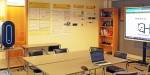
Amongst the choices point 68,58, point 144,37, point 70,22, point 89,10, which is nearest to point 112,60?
point 68,58

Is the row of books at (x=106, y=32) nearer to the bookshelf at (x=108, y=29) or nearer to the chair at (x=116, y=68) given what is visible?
the bookshelf at (x=108, y=29)

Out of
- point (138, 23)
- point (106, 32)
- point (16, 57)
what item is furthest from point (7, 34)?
point (106, 32)

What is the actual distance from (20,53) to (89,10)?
3.33 metres

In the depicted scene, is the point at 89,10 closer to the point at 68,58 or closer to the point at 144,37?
the point at 144,37

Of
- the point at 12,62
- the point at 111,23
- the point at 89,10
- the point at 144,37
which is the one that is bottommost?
the point at 12,62

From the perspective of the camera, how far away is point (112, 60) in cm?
437

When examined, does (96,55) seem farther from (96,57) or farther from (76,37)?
(76,37)

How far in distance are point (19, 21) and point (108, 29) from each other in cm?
341

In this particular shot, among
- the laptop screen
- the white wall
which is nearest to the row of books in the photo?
the white wall

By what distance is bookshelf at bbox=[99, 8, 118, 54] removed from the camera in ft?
25.3

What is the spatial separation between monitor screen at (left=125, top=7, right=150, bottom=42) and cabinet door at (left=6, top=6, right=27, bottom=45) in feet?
10.9

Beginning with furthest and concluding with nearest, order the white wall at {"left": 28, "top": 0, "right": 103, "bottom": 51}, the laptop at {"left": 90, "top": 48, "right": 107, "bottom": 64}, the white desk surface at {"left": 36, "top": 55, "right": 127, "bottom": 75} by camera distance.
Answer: the white wall at {"left": 28, "top": 0, "right": 103, "bottom": 51}
the laptop at {"left": 90, "top": 48, "right": 107, "bottom": 64}
the white desk surface at {"left": 36, "top": 55, "right": 127, "bottom": 75}

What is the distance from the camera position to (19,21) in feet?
21.6

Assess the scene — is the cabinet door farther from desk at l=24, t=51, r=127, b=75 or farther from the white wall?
desk at l=24, t=51, r=127, b=75
